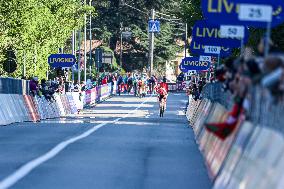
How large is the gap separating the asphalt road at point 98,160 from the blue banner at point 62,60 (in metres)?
24.0

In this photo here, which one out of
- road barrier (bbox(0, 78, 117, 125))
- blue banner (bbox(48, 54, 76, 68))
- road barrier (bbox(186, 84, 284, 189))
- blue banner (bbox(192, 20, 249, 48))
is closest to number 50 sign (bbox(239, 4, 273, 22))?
road barrier (bbox(186, 84, 284, 189))

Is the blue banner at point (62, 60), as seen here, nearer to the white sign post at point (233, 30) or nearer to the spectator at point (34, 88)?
the spectator at point (34, 88)

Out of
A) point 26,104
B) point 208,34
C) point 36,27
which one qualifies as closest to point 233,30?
point 208,34

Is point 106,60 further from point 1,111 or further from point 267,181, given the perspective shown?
point 267,181

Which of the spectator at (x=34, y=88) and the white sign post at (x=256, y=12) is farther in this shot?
the spectator at (x=34, y=88)

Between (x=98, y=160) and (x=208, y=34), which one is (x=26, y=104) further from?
(x=98, y=160)

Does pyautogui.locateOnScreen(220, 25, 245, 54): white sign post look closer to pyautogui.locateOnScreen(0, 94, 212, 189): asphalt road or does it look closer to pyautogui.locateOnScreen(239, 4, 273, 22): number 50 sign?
pyautogui.locateOnScreen(0, 94, 212, 189): asphalt road

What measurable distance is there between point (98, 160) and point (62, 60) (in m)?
34.0

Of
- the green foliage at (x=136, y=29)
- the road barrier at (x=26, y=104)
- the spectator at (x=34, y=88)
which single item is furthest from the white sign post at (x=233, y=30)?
the green foliage at (x=136, y=29)

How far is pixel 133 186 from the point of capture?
13055 mm

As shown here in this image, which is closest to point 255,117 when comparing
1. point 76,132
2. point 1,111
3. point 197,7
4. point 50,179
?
point 50,179

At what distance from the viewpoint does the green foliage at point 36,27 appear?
43000 millimetres

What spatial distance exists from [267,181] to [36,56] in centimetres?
4681

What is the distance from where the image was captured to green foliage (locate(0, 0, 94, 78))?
43.0 metres
